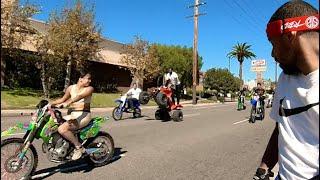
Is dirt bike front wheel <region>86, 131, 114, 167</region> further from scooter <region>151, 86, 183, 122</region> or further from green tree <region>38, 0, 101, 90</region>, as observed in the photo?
green tree <region>38, 0, 101, 90</region>

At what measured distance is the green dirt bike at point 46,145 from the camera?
23.9ft

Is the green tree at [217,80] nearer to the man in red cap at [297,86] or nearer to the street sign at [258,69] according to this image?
the street sign at [258,69]

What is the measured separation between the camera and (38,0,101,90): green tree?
3556 cm

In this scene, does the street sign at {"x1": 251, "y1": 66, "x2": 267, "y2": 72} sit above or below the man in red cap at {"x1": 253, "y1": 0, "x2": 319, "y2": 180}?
above

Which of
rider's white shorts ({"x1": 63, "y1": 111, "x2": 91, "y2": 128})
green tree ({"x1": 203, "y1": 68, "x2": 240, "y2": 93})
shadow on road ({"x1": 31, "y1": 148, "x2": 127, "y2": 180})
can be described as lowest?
shadow on road ({"x1": 31, "y1": 148, "x2": 127, "y2": 180})

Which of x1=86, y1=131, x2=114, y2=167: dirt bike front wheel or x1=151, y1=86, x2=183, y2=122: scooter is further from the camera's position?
x1=151, y1=86, x2=183, y2=122: scooter

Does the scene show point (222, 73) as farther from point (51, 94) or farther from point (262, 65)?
point (51, 94)

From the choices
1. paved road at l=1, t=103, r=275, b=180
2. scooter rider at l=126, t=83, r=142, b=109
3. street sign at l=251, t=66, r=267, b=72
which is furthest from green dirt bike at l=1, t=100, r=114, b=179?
street sign at l=251, t=66, r=267, b=72

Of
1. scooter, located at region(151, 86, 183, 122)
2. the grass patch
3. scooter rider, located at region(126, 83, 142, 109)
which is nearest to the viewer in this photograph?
scooter, located at region(151, 86, 183, 122)

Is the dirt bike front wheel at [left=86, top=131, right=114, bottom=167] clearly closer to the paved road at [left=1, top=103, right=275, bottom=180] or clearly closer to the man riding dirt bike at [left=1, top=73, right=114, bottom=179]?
the man riding dirt bike at [left=1, top=73, right=114, bottom=179]

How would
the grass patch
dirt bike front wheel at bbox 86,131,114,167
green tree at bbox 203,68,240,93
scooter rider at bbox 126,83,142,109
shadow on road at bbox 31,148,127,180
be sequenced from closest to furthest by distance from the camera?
shadow on road at bbox 31,148,127,180
dirt bike front wheel at bbox 86,131,114,167
scooter rider at bbox 126,83,142,109
the grass patch
green tree at bbox 203,68,240,93

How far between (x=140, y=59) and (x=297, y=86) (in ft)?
166

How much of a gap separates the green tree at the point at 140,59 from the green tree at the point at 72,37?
45.7 feet

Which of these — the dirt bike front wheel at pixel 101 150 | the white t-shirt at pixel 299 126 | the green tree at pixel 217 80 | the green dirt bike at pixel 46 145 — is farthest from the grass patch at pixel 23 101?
the green tree at pixel 217 80
